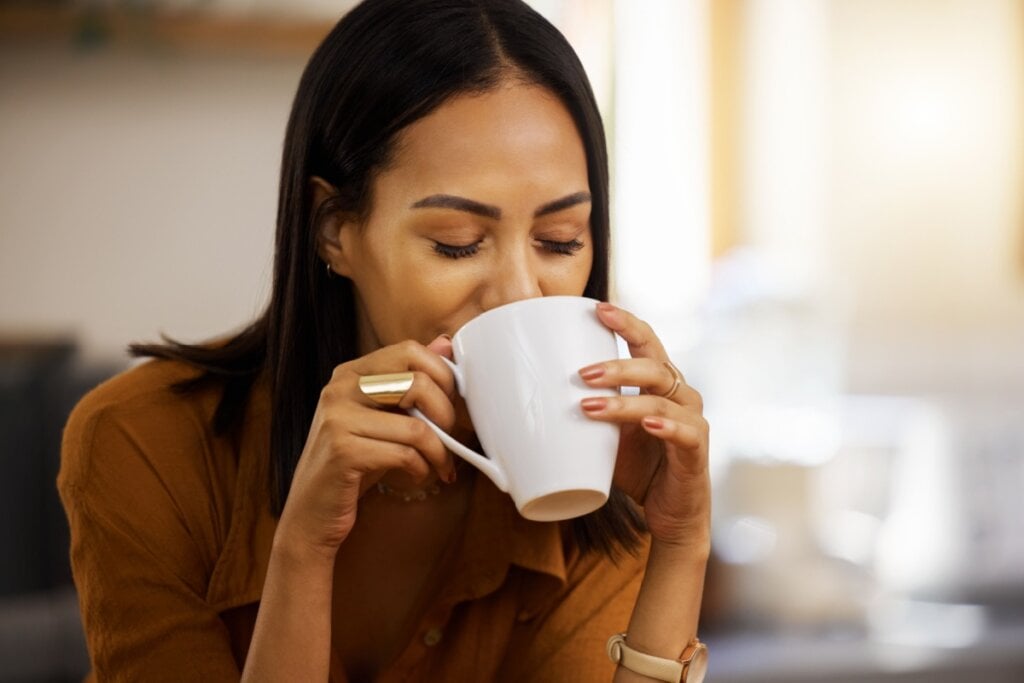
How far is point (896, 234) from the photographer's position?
3.70m

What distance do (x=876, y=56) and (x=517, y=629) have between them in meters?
3.12

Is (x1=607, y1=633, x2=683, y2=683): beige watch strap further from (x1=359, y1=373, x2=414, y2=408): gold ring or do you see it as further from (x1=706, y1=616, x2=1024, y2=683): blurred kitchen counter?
(x1=706, y1=616, x2=1024, y2=683): blurred kitchen counter

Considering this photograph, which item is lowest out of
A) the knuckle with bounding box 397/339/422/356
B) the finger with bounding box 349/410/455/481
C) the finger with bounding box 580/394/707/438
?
the finger with bounding box 349/410/455/481

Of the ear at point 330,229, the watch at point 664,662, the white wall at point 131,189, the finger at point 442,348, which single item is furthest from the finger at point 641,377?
the white wall at point 131,189

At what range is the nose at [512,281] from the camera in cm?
84

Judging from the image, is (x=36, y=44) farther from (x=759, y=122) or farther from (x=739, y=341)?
(x=759, y=122)

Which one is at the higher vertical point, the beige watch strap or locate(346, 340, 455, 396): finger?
locate(346, 340, 455, 396): finger

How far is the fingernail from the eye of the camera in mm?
745

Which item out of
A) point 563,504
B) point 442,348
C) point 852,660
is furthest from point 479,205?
point 852,660

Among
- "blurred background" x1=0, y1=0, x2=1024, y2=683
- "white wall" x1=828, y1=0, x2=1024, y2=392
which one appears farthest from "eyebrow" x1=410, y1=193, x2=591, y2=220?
"white wall" x1=828, y1=0, x2=1024, y2=392

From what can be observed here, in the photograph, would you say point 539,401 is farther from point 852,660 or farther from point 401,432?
point 852,660

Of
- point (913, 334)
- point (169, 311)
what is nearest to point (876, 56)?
point (913, 334)

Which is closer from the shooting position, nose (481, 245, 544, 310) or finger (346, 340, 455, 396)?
finger (346, 340, 455, 396)

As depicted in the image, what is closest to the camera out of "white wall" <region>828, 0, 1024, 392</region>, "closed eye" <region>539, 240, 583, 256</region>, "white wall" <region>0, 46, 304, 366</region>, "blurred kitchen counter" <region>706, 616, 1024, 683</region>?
"closed eye" <region>539, 240, 583, 256</region>
